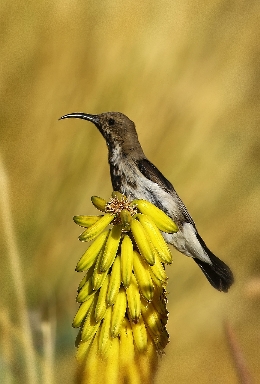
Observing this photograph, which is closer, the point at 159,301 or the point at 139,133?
the point at 159,301

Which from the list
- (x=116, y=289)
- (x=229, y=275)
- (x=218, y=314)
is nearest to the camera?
(x=116, y=289)

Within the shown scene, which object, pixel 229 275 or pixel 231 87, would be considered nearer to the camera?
Result: pixel 229 275

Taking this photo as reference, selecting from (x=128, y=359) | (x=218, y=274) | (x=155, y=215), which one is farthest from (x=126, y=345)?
(x=218, y=274)

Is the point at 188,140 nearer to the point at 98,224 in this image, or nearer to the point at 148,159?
the point at 148,159

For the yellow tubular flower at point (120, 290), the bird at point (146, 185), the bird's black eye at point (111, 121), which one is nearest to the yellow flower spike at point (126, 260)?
the yellow tubular flower at point (120, 290)

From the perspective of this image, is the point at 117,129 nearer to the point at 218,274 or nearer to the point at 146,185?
the point at 146,185

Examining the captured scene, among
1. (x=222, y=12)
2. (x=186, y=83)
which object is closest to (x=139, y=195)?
(x=186, y=83)
